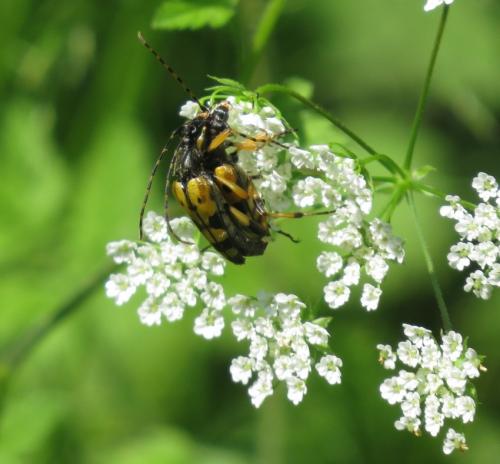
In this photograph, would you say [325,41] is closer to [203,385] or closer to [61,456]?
[203,385]

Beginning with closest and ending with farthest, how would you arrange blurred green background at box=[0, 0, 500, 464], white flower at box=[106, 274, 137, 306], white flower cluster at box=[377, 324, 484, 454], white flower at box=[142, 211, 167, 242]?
white flower cluster at box=[377, 324, 484, 454]
white flower at box=[142, 211, 167, 242]
white flower at box=[106, 274, 137, 306]
blurred green background at box=[0, 0, 500, 464]

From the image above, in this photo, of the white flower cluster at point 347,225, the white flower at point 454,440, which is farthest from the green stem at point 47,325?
the white flower at point 454,440

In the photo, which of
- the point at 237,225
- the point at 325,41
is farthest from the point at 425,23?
the point at 237,225

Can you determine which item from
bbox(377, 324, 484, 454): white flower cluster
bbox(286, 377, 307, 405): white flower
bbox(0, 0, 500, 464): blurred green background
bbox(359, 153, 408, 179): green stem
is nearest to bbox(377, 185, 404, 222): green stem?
bbox(359, 153, 408, 179): green stem

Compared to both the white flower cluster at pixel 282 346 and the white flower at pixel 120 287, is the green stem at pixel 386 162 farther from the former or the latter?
the white flower at pixel 120 287

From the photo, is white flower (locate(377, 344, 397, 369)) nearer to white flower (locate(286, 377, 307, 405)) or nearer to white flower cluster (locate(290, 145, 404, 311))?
white flower cluster (locate(290, 145, 404, 311))

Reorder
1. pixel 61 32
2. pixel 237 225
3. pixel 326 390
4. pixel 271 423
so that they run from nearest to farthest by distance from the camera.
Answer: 1. pixel 237 225
2. pixel 271 423
3. pixel 61 32
4. pixel 326 390
